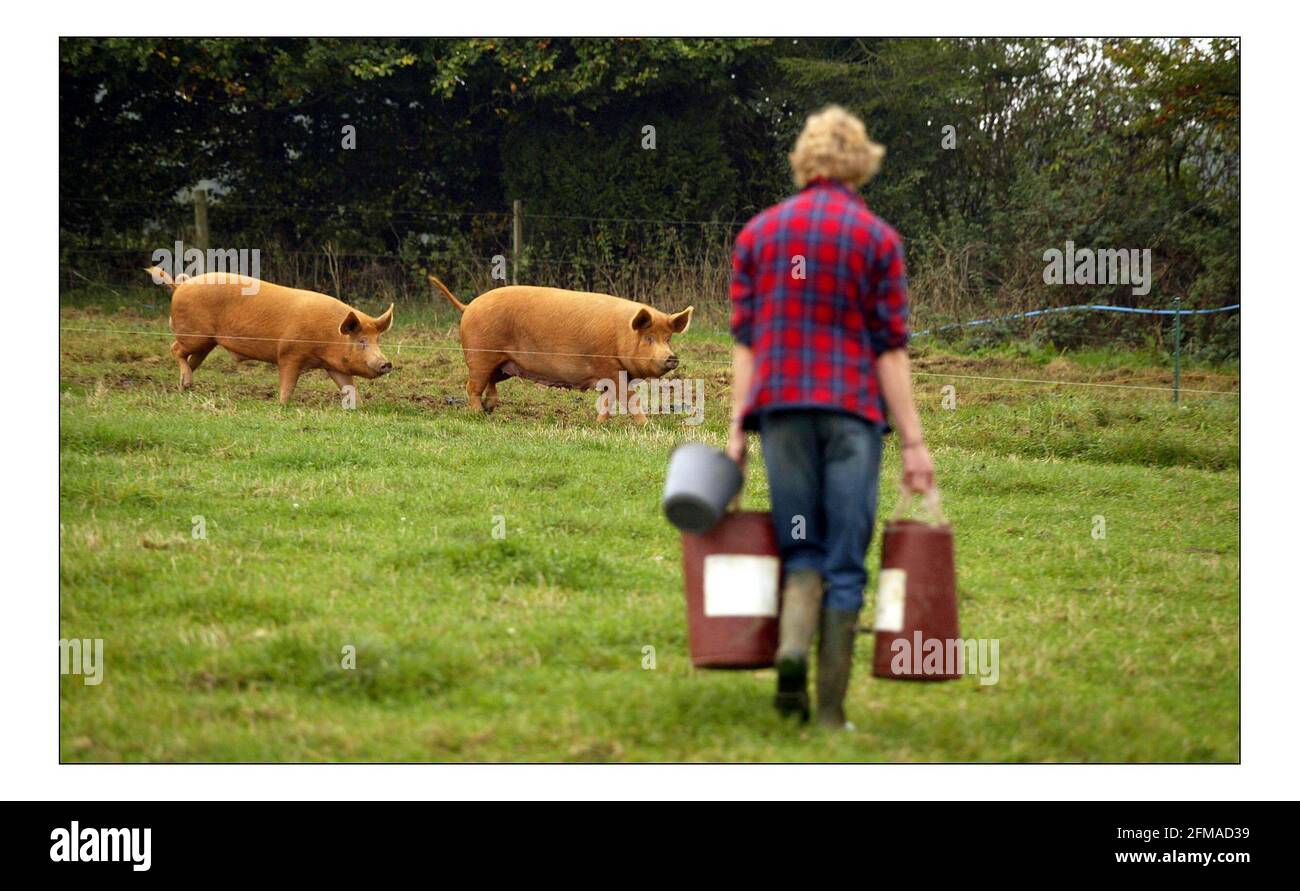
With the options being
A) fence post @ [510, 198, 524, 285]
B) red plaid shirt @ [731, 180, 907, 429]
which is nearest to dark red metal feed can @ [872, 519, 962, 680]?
red plaid shirt @ [731, 180, 907, 429]

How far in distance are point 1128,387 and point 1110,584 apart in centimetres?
671

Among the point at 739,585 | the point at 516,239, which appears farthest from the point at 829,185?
the point at 516,239

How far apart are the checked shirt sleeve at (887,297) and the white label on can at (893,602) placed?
736mm

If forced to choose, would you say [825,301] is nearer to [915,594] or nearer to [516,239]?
[915,594]

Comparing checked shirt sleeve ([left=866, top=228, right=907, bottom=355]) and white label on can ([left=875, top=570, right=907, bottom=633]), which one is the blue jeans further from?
checked shirt sleeve ([left=866, top=228, right=907, bottom=355])

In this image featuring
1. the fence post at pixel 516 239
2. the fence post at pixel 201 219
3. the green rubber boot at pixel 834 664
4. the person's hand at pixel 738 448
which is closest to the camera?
the green rubber boot at pixel 834 664

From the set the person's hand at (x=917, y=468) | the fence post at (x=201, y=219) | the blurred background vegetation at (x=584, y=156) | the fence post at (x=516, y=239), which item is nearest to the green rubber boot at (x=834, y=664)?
the person's hand at (x=917, y=468)

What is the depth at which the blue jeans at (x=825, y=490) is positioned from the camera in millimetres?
4238

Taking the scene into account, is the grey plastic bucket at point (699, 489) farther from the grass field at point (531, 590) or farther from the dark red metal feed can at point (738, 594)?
the grass field at point (531, 590)

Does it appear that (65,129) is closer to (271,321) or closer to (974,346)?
(271,321)

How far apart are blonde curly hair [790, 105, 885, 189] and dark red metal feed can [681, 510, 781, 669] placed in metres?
1.08

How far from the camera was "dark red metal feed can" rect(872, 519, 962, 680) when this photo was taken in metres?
4.42

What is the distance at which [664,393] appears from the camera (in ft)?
41.3

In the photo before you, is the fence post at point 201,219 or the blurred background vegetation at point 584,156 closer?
the blurred background vegetation at point 584,156
